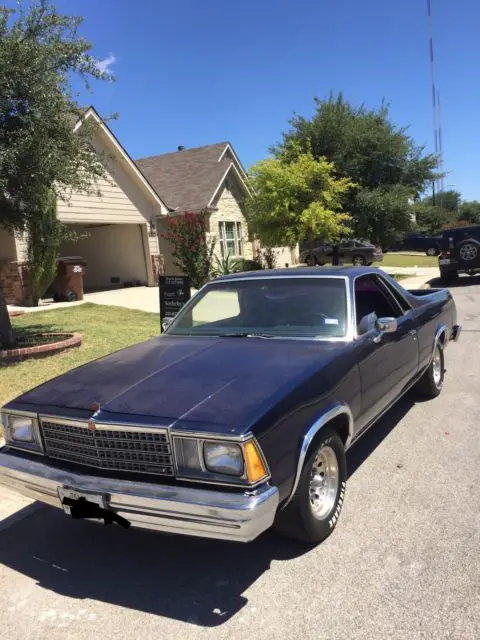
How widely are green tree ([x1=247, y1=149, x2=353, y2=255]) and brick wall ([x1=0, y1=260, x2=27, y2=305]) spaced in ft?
27.8

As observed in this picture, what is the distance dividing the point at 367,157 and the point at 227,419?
2028cm

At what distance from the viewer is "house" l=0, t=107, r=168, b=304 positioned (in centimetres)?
1484

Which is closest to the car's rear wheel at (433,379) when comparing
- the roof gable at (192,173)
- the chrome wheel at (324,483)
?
the chrome wheel at (324,483)

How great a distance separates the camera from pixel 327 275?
450 centimetres

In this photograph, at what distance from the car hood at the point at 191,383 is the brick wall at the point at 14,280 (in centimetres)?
1159

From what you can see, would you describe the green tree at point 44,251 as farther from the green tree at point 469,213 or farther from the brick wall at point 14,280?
the green tree at point 469,213

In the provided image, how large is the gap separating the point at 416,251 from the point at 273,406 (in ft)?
147

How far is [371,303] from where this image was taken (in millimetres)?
4902

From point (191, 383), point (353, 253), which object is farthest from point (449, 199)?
point (191, 383)

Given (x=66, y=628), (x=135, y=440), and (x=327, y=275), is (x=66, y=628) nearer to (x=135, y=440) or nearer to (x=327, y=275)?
(x=135, y=440)

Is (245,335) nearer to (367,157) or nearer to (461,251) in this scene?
(461,251)

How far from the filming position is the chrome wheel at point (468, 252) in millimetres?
17109

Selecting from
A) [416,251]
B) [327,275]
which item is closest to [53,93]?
[327,275]

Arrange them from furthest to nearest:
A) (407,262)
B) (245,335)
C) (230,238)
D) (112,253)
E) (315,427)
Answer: (407,262)
(230,238)
(112,253)
(245,335)
(315,427)
